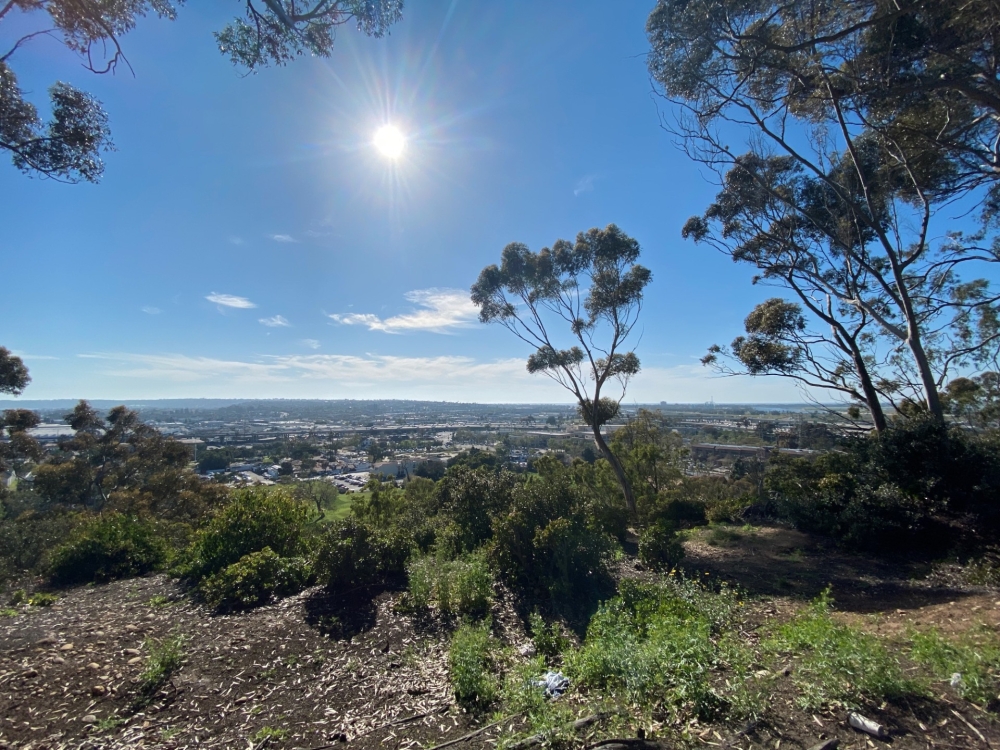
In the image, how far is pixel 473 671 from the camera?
3414 millimetres

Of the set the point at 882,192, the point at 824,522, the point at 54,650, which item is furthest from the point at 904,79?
the point at 54,650

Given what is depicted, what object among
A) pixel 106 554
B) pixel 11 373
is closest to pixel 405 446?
pixel 11 373

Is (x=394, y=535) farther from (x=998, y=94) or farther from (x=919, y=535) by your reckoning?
(x=998, y=94)

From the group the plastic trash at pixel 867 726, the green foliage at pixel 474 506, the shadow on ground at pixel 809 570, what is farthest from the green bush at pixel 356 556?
the plastic trash at pixel 867 726

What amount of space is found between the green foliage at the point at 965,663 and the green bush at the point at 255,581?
21.8 feet

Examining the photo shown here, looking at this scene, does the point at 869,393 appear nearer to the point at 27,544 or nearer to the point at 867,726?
the point at 867,726

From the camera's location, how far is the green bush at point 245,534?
20.0 feet

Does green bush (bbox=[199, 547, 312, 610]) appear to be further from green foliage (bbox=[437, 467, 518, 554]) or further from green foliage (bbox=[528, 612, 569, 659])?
green foliage (bbox=[528, 612, 569, 659])

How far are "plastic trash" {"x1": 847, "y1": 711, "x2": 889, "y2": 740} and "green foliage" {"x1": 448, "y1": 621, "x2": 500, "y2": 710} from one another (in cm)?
237

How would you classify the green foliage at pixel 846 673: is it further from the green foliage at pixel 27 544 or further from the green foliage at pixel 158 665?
the green foliage at pixel 27 544

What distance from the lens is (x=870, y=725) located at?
89.3 inches

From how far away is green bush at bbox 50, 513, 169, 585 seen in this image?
6.32m

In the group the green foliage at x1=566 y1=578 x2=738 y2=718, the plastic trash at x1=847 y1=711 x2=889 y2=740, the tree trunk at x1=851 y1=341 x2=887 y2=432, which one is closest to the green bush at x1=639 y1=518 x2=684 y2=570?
the green foliage at x1=566 y1=578 x2=738 y2=718

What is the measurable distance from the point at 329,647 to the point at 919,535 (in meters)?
9.89
